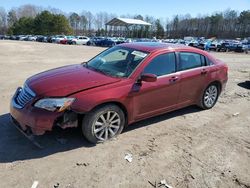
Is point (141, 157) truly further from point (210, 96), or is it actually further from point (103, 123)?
point (210, 96)

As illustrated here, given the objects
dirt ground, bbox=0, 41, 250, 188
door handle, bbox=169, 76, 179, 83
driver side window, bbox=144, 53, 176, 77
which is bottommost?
dirt ground, bbox=0, 41, 250, 188

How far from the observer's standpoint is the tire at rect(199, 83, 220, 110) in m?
6.54

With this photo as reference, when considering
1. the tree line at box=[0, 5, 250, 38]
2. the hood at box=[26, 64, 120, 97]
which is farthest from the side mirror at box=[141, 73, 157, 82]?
the tree line at box=[0, 5, 250, 38]

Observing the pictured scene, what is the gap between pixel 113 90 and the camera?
4.64 m

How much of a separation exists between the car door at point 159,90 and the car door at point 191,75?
201 mm

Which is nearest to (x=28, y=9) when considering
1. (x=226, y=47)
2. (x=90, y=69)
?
(x=226, y=47)

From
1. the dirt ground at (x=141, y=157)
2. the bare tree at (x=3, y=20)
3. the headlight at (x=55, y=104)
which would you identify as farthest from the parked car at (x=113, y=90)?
the bare tree at (x=3, y=20)

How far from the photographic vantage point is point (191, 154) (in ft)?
14.9

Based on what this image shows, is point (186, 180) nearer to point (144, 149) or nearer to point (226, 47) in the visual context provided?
point (144, 149)

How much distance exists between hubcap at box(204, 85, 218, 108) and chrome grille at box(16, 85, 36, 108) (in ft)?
12.7

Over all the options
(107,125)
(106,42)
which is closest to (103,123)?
(107,125)

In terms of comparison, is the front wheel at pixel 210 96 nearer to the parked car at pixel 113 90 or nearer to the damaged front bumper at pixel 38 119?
the parked car at pixel 113 90

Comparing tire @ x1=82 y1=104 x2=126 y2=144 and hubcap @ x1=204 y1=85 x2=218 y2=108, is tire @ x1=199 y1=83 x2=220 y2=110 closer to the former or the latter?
hubcap @ x1=204 y1=85 x2=218 y2=108

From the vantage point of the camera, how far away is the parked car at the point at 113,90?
14.2 feet
